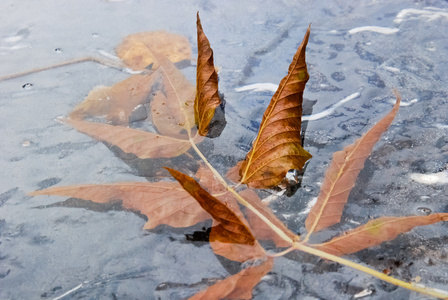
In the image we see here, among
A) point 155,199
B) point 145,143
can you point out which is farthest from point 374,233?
point 145,143

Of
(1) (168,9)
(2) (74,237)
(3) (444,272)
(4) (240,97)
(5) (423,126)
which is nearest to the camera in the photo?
(3) (444,272)

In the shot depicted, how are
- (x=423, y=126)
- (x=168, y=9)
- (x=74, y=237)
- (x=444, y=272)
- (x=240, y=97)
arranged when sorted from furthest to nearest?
(x=168, y=9) < (x=240, y=97) < (x=423, y=126) < (x=74, y=237) < (x=444, y=272)

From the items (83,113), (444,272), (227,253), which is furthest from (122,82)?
(444,272)

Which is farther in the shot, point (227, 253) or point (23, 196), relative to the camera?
point (23, 196)

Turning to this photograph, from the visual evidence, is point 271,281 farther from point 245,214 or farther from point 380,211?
point 380,211

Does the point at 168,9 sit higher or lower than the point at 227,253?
higher

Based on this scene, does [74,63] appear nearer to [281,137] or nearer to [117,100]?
[117,100]

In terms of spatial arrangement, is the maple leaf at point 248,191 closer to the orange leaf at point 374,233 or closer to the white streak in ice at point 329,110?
the orange leaf at point 374,233
